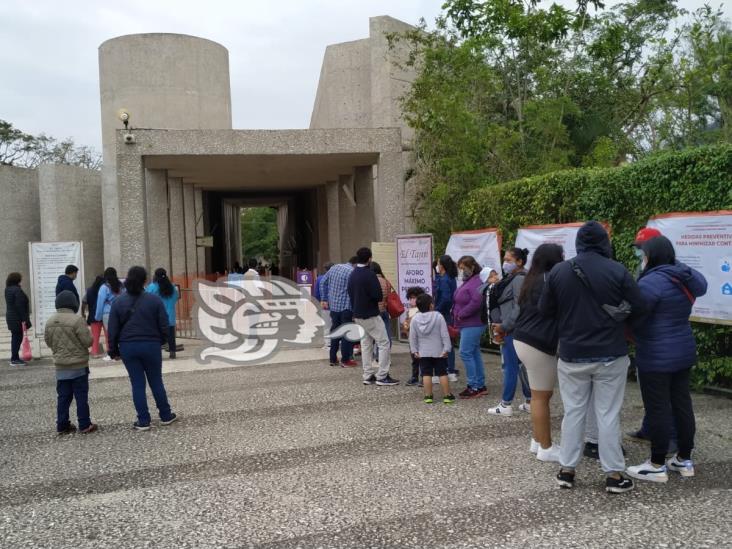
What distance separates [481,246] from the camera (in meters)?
10.5

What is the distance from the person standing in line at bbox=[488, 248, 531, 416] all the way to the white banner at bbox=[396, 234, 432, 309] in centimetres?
440

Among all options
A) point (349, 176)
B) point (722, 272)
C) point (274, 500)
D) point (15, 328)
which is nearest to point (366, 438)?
point (274, 500)

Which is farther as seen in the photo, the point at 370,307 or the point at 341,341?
the point at 341,341

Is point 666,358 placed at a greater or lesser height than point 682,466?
greater

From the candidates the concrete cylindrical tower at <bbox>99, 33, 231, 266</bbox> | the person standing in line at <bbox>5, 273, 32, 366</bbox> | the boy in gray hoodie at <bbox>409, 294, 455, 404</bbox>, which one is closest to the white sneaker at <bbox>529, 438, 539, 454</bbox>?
the boy in gray hoodie at <bbox>409, 294, 455, 404</bbox>

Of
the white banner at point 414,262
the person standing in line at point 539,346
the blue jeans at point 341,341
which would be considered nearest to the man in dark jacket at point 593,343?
the person standing in line at point 539,346

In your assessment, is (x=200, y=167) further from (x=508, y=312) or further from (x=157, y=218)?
(x=508, y=312)

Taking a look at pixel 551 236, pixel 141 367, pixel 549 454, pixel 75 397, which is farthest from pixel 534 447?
pixel 75 397

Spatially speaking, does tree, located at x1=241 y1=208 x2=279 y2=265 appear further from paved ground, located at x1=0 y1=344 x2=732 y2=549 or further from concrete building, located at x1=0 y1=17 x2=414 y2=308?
paved ground, located at x1=0 y1=344 x2=732 y2=549

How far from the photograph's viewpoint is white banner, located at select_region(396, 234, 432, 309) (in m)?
10.9

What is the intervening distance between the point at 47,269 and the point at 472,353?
8911 mm

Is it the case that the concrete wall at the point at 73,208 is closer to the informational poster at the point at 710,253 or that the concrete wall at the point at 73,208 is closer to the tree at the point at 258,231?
the informational poster at the point at 710,253

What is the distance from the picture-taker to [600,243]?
4355mm

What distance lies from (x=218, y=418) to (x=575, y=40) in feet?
42.1
